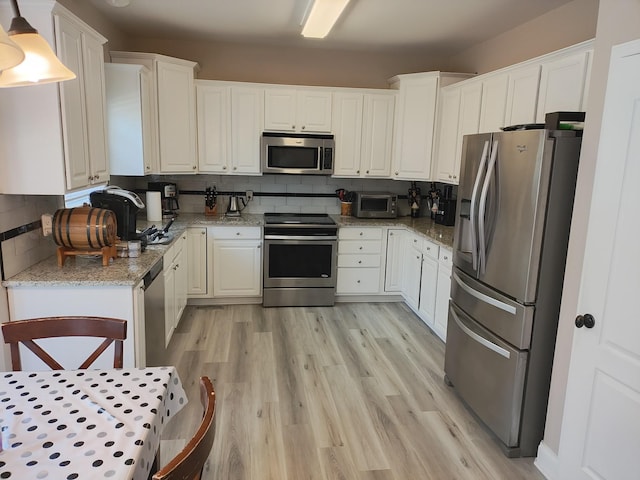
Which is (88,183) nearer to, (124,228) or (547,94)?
(124,228)

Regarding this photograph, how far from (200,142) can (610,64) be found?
12.1 ft

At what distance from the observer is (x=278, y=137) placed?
15.3ft

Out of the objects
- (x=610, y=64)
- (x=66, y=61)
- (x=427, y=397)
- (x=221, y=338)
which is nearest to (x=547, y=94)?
(x=610, y=64)

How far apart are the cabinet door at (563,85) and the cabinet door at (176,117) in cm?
317

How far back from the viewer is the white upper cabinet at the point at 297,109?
15.4ft

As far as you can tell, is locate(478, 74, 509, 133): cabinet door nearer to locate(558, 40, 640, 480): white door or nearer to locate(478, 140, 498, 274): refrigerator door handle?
locate(478, 140, 498, 274): refrigerator door handle

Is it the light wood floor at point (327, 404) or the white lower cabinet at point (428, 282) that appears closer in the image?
the light wood floor at point (327, 404)

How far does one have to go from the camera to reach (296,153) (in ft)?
15.5

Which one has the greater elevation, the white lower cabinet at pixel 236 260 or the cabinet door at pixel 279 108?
the cabinet door at pixel 279 108

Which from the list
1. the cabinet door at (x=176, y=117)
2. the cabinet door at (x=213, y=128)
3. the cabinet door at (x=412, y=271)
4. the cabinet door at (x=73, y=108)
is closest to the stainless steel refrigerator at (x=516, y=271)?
the cabinet door at (x=412, y=271)

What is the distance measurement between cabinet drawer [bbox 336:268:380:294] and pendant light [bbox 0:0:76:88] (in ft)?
11.9

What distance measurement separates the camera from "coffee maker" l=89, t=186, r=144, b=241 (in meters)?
3.10

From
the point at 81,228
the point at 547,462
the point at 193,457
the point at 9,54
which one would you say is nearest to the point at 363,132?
the point at 81,228

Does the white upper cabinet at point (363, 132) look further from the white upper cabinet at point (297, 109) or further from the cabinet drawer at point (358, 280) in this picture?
the cabinet drawer at point (358, 280)
